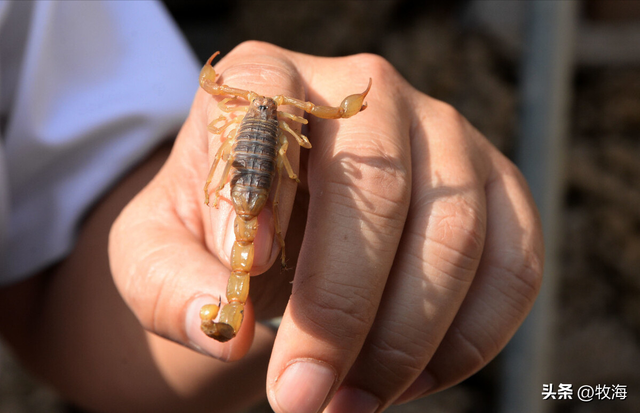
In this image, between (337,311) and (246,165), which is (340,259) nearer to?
(337,311)

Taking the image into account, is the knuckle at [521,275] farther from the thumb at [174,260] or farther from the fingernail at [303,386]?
the thumb at [174,260]

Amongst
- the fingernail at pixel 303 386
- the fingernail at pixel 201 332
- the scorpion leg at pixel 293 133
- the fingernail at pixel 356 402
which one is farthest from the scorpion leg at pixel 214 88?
the fingernail at pixel 356 402

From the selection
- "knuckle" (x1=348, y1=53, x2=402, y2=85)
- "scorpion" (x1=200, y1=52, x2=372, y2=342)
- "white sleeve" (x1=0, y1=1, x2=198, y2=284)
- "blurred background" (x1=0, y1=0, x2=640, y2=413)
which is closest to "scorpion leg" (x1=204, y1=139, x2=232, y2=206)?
"scorpion" (x1=200, y1=52, x2=372, y2=342)

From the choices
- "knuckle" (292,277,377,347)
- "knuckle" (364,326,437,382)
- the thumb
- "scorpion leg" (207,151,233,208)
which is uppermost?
"scorpion leg" (207,151,233,208)

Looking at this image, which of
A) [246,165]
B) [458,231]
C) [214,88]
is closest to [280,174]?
[246,165]

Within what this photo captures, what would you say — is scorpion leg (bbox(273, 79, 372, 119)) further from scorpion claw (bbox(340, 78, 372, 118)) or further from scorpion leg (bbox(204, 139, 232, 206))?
scorpion leg (bbox(204, 139, 232, 206))

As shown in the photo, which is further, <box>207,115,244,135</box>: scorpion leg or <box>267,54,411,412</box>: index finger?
<box>207,115,244,135</box>: scorpion leg
